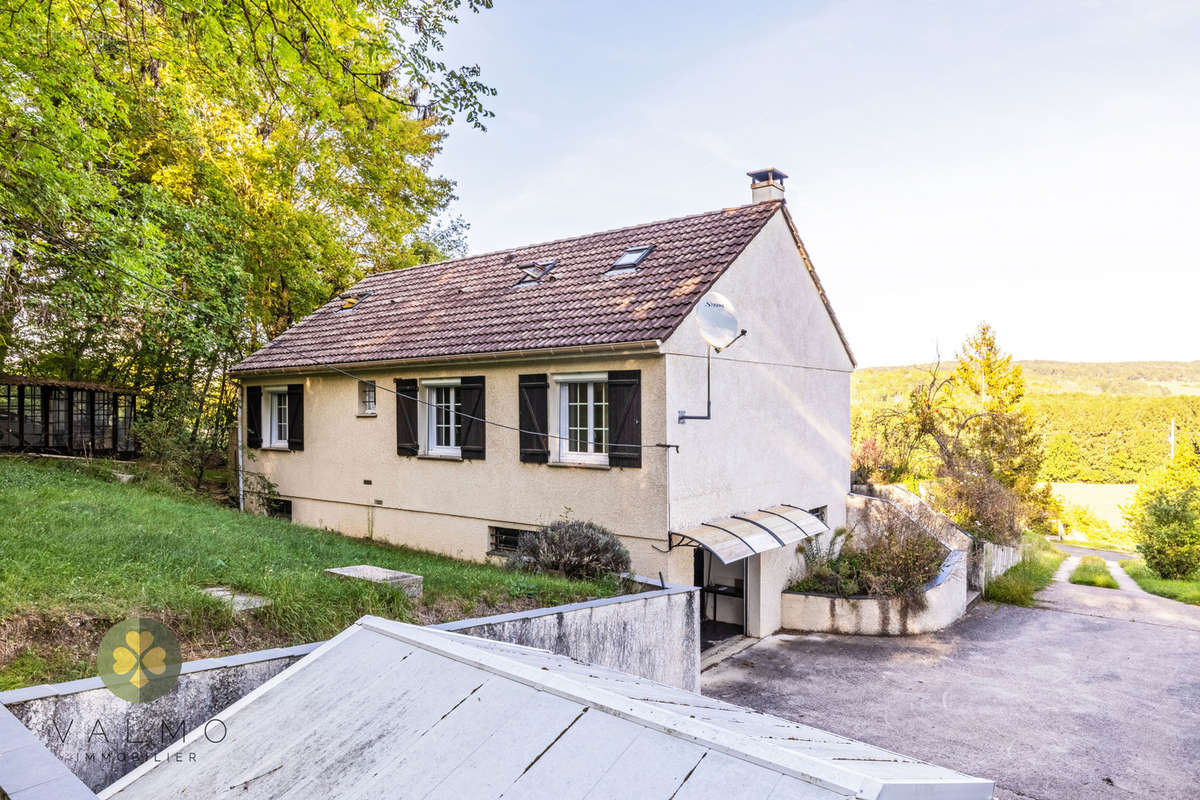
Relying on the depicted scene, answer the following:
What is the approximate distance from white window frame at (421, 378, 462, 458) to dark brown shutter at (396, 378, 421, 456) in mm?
246

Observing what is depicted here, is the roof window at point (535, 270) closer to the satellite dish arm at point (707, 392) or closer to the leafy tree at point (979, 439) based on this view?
the satellite dish arm at point (707, 392)

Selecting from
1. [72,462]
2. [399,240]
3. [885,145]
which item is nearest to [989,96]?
[885,145]

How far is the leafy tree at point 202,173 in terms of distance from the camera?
21.5 ft

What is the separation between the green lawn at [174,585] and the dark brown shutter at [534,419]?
2884 mm

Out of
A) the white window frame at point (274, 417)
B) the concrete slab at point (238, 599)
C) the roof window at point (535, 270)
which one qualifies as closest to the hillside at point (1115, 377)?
the roof window at point (535, 270)

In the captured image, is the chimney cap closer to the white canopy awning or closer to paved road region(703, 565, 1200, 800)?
the white canopy awning

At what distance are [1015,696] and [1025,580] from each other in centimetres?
881

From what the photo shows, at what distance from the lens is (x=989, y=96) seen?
14180 millimetres

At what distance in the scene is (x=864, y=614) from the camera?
1267cm

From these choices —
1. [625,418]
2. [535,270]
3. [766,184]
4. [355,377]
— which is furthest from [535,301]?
[766,184]

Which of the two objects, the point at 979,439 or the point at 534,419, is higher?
the point at 534,419

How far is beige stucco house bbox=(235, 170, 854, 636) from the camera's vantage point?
10.8 meters

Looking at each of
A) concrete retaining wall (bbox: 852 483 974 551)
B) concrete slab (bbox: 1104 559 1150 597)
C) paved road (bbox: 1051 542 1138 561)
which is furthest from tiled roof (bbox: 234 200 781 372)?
paved road (bbox: 1051 542 1138 561)

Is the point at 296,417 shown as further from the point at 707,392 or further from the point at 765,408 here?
the point at 765,408
